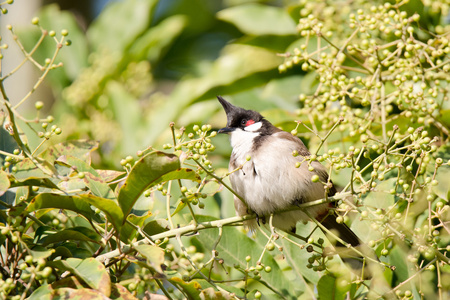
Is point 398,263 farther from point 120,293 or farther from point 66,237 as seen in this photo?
point 66,237

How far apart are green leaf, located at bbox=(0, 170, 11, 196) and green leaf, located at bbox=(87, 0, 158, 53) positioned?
292cm

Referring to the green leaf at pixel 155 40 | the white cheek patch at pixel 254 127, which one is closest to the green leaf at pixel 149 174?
the white cheek patch at pixel 254 127

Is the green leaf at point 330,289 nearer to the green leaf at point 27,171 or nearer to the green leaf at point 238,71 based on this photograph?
the green leaf at point 27,171

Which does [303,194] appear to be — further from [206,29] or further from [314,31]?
[206,29]

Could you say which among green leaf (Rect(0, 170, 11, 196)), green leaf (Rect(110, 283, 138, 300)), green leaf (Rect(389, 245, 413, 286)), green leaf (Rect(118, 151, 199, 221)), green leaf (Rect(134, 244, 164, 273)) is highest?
green leaf (Rect(0, 170, 11, 196))

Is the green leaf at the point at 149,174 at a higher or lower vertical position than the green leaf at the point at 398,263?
higher

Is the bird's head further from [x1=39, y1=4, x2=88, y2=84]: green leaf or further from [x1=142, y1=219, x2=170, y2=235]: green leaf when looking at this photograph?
[x1=39, y1=4, x2=88, y2=84]: green leaf

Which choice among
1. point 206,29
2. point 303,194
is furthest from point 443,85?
point 206,29

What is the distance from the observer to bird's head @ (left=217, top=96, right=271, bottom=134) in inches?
116

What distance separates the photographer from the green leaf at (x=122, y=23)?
177 inches

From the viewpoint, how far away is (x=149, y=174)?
1.66 m

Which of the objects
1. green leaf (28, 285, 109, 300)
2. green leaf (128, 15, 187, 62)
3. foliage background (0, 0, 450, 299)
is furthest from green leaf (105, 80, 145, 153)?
green leaf (28, 285, 109, 300)

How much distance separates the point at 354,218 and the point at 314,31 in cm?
82

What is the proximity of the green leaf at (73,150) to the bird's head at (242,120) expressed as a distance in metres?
0.94
